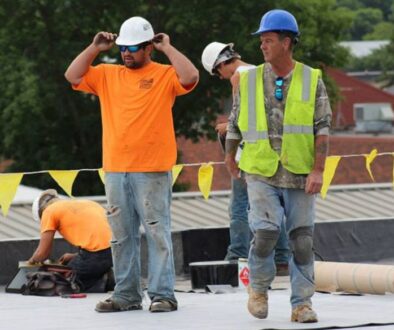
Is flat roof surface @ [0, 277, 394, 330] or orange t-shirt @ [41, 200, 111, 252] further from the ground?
orange t-shirt @ [41, 200, 111, 252]

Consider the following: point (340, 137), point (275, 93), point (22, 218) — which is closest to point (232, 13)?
point (340, 137)

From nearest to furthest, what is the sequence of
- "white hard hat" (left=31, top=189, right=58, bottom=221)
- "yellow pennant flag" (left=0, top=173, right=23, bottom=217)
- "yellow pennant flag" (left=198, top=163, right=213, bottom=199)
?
"white hard hat" (left=31, top=189, right=58, bottom=221) → "yellow pennant flag" (left=0, top=173, right=23, bottom=217) → "yellow pennant flag" (left=198, top=163, right=213, bottom=199)

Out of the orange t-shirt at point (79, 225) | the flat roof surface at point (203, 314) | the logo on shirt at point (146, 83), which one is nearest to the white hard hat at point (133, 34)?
the logo on shirt at point (146, 83)

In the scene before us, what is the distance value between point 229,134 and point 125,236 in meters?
1.12

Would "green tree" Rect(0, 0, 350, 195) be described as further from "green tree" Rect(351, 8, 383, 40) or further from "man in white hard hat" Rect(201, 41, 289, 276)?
"green tree" Rect(351, 8, 383, 40)

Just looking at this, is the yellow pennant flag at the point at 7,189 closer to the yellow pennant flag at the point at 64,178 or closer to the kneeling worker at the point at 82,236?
the yellow pennant flag at the point at 64,178

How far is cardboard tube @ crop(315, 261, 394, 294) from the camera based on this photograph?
38.8 feet

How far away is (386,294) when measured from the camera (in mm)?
11906

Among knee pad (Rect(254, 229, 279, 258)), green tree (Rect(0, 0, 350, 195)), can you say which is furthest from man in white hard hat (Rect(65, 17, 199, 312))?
green tree (Rect(0, 0, 350, 195))

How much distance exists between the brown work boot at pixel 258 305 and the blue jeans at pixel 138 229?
89cm

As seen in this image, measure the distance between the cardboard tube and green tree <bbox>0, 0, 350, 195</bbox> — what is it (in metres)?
32.4

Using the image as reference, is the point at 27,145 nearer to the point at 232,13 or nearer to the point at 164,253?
the point at 232,13

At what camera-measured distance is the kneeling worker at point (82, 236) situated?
12758 millimetres

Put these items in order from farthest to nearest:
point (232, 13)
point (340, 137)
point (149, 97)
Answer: point (340, 137) < point (232, 13) < point (149, 97)
